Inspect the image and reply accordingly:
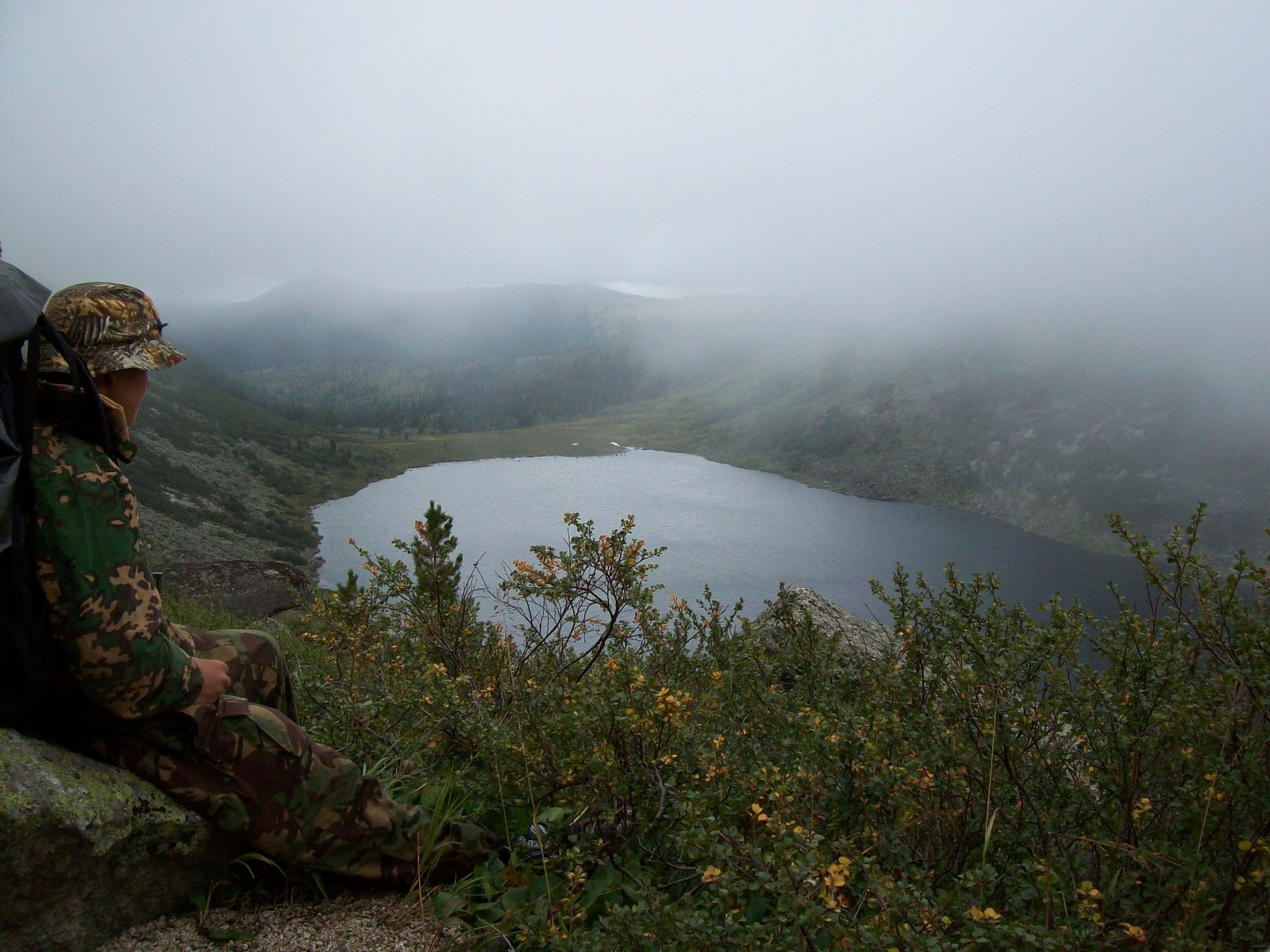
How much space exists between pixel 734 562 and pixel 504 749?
188 feet

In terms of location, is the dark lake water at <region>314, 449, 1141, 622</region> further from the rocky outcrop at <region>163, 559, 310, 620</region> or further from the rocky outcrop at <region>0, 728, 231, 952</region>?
the rocky outcrop at <region>0, 728, 231, 952</region>

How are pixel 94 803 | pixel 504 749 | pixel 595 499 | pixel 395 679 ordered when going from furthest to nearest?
pixel 595 499 → pixel 395 679 → pixel 504 749 → pixel 94 803

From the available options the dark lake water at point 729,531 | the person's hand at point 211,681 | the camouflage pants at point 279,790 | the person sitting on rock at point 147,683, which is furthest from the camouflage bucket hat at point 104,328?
the dark lake water at point 729,531

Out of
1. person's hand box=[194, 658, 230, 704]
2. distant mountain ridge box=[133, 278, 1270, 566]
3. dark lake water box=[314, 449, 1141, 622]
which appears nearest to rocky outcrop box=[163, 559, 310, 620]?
dark lake water box=[314, 449, 1141, 622]

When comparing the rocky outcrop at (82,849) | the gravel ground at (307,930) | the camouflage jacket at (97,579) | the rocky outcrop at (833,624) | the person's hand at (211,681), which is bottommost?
the rocky outcrop at (833,624)

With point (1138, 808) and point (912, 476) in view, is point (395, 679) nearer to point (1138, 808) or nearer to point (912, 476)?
point (1138, 808)

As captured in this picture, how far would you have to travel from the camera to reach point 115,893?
2.81 meters

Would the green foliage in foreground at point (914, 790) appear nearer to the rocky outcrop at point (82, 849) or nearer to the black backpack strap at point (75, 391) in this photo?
the rocky outcrop at point (82, 849)

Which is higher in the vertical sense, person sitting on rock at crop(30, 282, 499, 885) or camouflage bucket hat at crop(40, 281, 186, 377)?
camouflage bucket hat at crop(40, 281, 186, 377)

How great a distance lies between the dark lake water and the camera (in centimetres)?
5667

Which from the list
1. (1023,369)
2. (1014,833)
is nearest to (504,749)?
(1014,833)

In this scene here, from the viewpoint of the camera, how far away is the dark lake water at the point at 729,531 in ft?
186

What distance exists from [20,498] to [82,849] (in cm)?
131

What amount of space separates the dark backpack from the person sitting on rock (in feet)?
0.15
